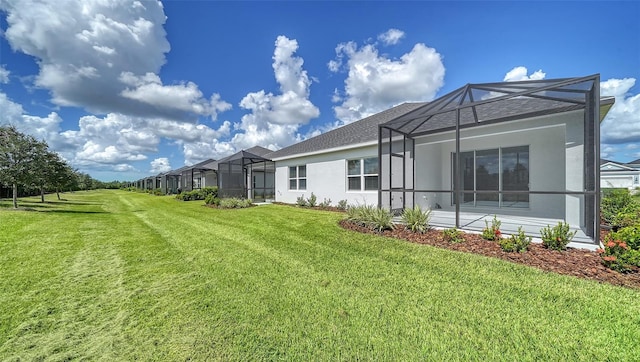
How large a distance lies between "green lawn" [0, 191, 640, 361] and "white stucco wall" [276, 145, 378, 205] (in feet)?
20.2

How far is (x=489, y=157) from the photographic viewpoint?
363 inches

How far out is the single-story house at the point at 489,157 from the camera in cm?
556

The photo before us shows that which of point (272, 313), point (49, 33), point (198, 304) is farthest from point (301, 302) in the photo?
point (49, 33)

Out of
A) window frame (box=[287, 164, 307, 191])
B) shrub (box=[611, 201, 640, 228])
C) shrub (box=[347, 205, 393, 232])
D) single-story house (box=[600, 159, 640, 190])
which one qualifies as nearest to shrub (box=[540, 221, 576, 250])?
shrub (box=[611, 201, 640, 228])

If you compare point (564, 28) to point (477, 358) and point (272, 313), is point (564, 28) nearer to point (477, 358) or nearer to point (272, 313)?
point (477, 358)

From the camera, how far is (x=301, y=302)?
2.92m

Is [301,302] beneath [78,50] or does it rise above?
beneath

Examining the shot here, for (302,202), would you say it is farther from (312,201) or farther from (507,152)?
(507,152)

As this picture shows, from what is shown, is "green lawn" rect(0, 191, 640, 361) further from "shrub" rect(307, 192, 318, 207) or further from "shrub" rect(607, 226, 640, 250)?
"shrub" rect(307, 192, 318, 207)

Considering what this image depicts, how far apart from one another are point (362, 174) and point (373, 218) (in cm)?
440

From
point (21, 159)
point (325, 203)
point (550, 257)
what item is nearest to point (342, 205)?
point (325, 203)

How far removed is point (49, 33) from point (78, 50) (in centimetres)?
98

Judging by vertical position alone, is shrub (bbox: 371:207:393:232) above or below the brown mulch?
above

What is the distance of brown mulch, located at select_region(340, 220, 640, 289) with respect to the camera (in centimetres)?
348
